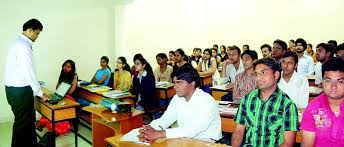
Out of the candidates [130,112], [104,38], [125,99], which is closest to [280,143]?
[130,112]

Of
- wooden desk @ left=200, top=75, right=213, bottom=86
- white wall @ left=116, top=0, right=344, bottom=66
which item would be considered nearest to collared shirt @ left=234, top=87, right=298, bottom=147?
wooden desk @ left=200, top=75, right=213, bottom=86

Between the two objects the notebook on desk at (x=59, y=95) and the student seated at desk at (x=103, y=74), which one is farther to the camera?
the student seated at desk at (x=103, y=74)

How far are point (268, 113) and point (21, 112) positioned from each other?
9.09ft

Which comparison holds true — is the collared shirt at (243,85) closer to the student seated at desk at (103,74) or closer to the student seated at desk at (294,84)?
the student seated at desk at (294,84)

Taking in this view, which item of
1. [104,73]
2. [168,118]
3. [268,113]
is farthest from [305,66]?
[268,113]

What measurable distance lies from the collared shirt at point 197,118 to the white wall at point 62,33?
4.15 meters

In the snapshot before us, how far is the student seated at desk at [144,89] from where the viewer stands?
15.7ft

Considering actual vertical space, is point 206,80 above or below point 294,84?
below

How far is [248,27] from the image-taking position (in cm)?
939

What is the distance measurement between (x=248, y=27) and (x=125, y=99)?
19.3 feet

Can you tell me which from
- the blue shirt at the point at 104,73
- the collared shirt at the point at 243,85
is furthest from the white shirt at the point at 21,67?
the collared shirt at the point at 243,85

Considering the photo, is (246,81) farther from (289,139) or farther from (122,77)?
(122,77)

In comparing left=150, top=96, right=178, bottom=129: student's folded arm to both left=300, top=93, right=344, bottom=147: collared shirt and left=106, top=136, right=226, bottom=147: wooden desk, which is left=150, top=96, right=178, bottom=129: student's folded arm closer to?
left=106, top=136, right=226, bottom=147: wooden desk

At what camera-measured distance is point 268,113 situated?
2111 millimetres
